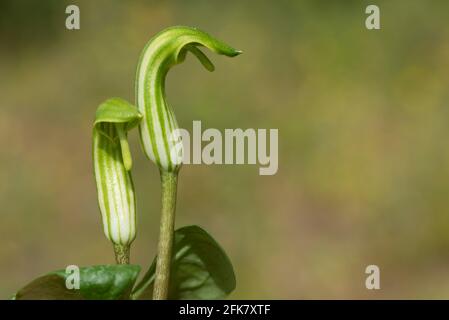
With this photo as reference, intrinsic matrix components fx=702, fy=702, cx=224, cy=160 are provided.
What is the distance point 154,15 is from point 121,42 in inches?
4.4

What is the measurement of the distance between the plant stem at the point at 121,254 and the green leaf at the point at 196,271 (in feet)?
0.10

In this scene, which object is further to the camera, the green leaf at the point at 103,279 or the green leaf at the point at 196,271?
the green leaf at the point at 196,271

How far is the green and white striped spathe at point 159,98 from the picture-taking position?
0.59 m

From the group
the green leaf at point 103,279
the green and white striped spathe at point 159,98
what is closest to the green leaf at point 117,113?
the green and white striped spathe at point 159,98

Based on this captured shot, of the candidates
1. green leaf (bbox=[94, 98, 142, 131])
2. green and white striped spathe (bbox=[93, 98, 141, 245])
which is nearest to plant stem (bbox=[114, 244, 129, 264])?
green and white striped spathe (bbox=[93, 98, 141, 245])

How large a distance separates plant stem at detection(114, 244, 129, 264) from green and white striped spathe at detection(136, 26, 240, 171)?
0.08 metres

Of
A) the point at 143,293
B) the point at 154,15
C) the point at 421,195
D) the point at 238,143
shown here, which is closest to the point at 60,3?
the point at 154,15

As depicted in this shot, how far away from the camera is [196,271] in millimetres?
685

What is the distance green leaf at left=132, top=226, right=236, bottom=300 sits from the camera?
644mm

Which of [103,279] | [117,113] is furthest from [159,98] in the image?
[103,279]

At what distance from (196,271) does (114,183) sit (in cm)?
13

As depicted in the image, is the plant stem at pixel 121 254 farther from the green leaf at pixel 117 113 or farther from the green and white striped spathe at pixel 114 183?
the green leaf at pixel 117 113

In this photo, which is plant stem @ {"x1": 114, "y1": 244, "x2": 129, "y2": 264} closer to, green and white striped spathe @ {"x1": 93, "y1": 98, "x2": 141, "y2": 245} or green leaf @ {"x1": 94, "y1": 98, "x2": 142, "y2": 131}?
green and white striped spathe @ {"x1": 93, "y1": 98, "x2": 141, "y2": 245}
